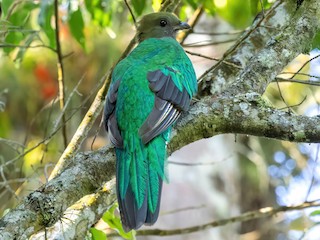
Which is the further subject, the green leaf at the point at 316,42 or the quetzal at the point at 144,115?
the green leaf at the point at 316,42

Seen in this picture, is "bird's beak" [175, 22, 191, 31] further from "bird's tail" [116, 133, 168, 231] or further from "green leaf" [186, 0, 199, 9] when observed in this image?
"bird's tail" [116, 133, 168, 231]

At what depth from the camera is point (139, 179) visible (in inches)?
114

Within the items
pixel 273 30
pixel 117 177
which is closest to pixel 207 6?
pixel 273 30

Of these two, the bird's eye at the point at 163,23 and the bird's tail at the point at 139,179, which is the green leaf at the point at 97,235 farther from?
the bird's eye at the point at 163,23

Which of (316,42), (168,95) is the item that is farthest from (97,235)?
(316,42)

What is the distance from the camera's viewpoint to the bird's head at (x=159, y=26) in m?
4.32

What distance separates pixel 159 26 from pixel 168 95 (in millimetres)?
1194

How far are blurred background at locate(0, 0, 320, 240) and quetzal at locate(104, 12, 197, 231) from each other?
22cm

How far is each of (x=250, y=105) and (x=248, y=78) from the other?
0.98 ft

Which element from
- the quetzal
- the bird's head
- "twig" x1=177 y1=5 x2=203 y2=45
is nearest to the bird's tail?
the quetzal

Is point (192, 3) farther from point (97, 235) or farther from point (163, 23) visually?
point (97, 235)

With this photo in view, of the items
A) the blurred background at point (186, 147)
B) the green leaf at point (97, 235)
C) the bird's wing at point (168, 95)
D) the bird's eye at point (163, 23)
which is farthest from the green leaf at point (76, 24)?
the green leaf at point (97, 235)

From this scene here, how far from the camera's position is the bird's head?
4.32 metres

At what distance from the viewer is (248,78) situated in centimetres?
315
